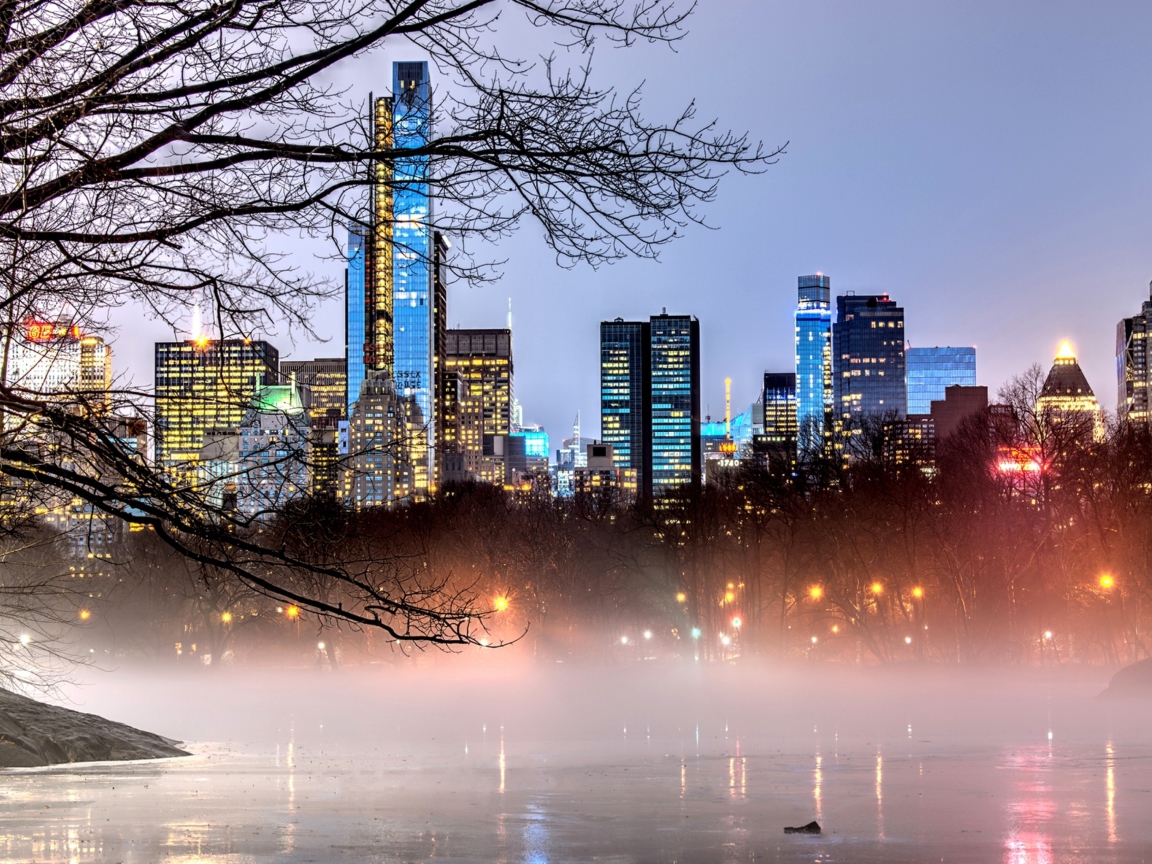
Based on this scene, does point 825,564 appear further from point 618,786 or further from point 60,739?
point 618,786

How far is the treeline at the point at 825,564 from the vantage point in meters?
55.9

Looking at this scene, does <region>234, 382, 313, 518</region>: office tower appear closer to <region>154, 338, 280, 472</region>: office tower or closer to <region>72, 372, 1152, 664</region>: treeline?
<region>154, 338, 280, 472</region>: office tower

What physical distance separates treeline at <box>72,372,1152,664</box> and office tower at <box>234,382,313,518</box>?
3328cm

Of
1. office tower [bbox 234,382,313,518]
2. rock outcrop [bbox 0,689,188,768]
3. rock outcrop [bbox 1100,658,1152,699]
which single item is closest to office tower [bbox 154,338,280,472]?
office tower [bbox 234,382,313,518]

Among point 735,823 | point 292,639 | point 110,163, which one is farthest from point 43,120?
point 292,639

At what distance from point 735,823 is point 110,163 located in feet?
30.7

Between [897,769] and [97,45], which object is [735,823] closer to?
[897,769]

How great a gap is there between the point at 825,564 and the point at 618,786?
44.4m

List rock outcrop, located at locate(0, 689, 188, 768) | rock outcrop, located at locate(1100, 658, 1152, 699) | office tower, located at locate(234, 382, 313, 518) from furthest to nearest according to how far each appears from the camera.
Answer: rock outcrop, located at locate(1100, 658, 1152, 699) → rock outcrop, located at locate(0, 689, 188, 768) → office tower, located at locate(234, 382, 313, 518)

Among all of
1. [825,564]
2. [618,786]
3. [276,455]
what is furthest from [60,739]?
[825,564]

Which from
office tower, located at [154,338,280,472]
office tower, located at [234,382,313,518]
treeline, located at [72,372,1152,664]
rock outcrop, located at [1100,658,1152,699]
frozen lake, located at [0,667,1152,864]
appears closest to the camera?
office tower, located at [234,382,313,518]

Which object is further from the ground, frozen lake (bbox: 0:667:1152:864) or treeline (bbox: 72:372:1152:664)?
treeline (bbox: 72:372:1152:664)

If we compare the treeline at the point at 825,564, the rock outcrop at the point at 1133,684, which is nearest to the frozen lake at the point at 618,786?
the rock outcrop at the point at 1133,684

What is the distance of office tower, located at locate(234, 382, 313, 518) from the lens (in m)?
9.27
